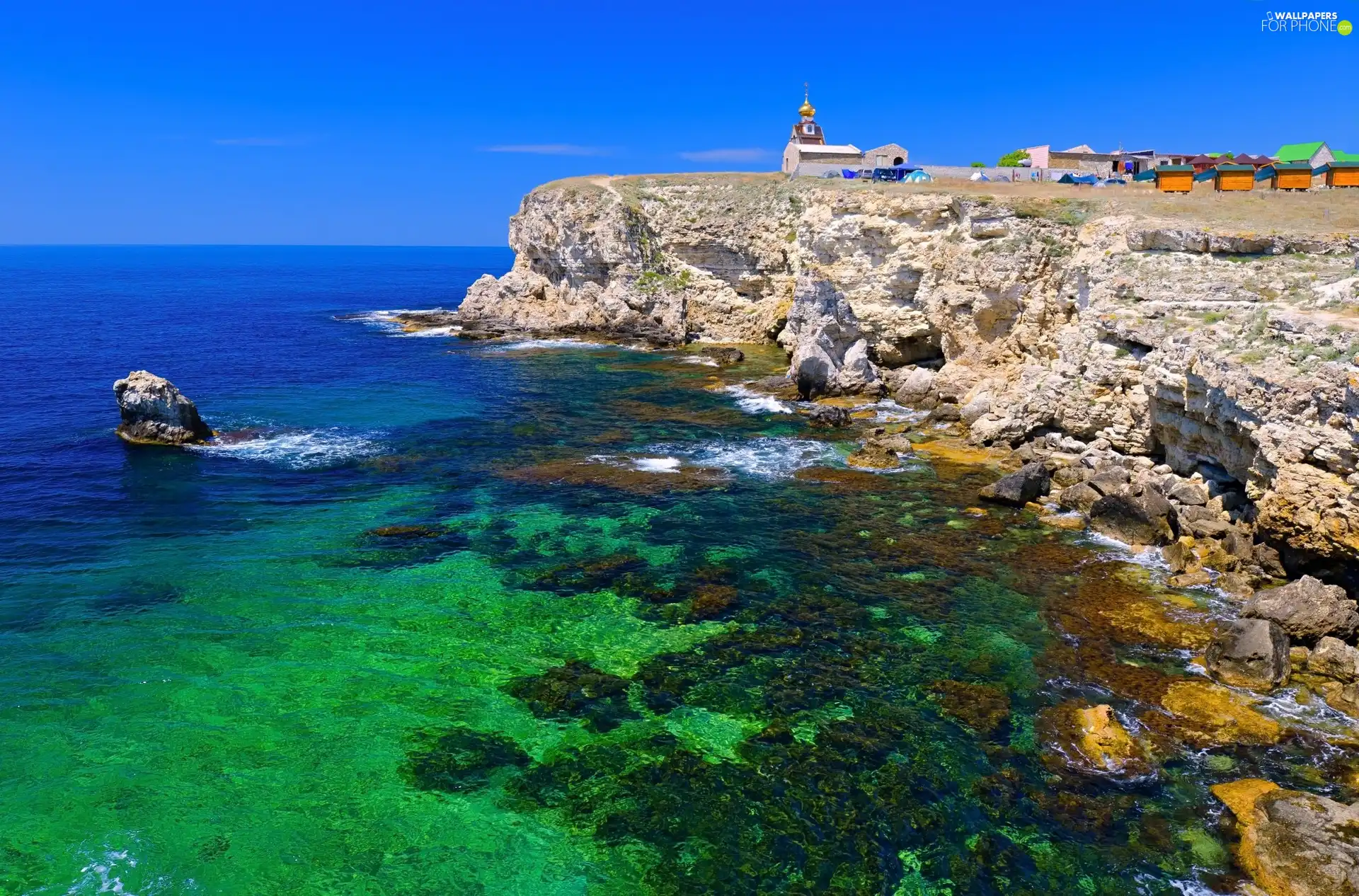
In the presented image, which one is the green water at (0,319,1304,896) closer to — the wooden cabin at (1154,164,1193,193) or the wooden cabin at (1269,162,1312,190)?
the wooden cabin at (1154,164,1193,193)

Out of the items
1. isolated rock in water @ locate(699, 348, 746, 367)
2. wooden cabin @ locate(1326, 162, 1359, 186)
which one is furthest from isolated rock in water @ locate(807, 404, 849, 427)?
wooden cabin @ locate(1326, 162, 1359, 186)

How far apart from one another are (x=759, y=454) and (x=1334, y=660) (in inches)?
951

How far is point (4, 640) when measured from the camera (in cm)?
2328

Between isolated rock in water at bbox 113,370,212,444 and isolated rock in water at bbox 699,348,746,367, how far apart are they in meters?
35.5

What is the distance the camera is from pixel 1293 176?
48031 mm

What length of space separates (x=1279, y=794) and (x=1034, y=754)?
4402 mm

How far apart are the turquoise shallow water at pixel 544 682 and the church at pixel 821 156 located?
4849 centimetres

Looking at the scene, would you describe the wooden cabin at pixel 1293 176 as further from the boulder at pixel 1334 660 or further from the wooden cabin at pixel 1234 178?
the boulder at pixel 1334 660

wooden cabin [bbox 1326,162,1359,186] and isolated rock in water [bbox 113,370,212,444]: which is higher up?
wooden cabin [bbox 1326,162,1359,186]

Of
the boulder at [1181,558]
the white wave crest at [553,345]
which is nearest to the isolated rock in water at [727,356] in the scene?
the white wave crest at [553,345]

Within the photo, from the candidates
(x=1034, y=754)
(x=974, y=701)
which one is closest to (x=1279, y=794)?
(x=1034, y=754)

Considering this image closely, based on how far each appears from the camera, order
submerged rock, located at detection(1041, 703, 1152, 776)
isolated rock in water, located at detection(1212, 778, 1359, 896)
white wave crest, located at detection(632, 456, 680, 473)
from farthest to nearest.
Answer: white wave crest, located at detection(632, 456, 680, 473) < submerged rock, located at detection(1041, 703, 1152, 776) < isolated rock in water, located at detection(1212, 778, 1359, 896)

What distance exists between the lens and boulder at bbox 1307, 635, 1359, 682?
20.6 m

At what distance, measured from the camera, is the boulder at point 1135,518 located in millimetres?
28812
